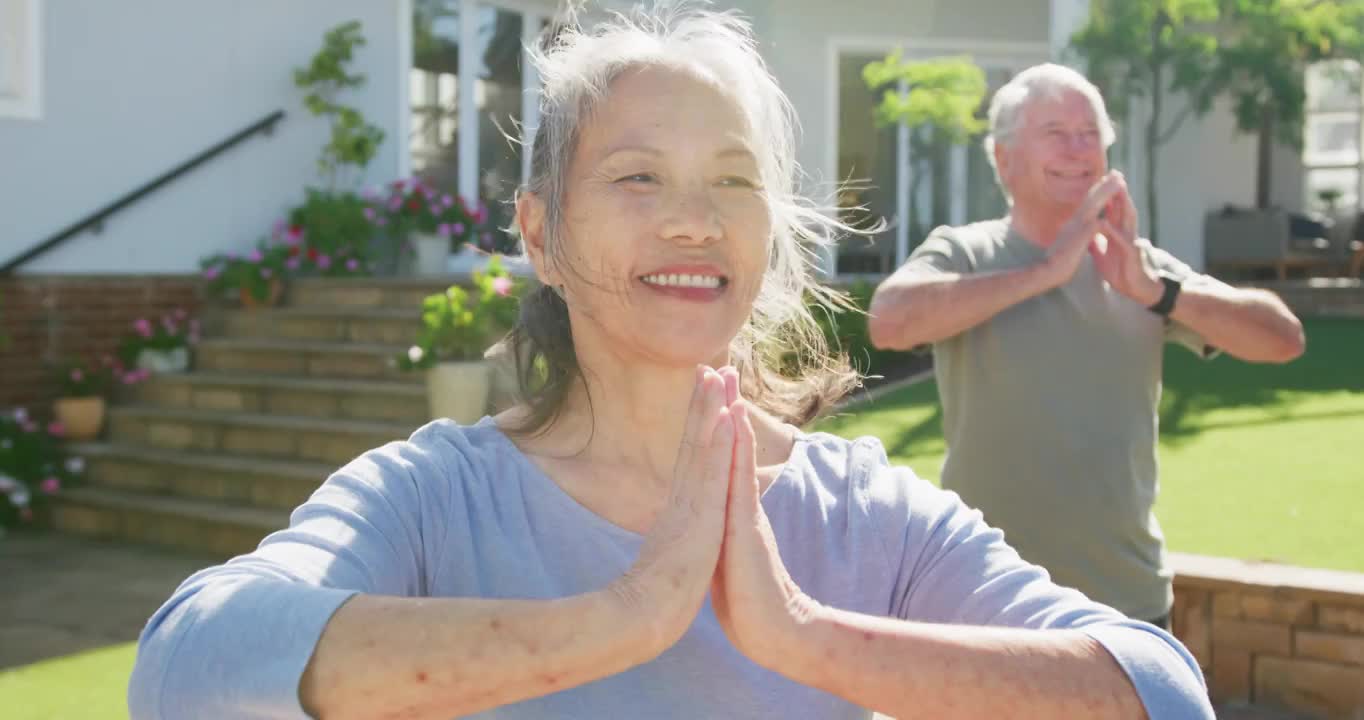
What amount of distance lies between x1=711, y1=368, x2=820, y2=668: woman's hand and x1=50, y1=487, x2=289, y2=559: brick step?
584cm

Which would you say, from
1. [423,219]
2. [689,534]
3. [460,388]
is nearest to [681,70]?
[689,534]

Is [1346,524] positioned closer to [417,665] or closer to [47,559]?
[417,665]

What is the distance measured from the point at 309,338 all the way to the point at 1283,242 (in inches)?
370

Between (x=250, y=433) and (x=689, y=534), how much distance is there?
7129mm

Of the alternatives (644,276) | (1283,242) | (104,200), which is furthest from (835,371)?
(1283,242)

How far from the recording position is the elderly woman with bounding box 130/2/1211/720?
3.65 ft

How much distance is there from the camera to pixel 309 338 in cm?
877

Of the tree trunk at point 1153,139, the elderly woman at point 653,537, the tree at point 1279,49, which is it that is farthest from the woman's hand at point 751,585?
the tree at point 1279,49

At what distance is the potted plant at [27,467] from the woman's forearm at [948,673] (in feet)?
23.4

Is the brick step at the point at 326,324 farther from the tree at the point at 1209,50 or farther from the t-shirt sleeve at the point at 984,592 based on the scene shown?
the t-shirt sleeve at the point at 984,592

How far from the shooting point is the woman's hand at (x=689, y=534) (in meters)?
1.15

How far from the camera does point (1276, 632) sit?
12.6ft

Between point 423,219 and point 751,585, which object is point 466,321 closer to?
point 423,219

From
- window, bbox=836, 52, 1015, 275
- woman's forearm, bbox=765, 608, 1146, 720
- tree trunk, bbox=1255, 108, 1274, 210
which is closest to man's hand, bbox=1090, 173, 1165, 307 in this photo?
woman's forearm, bbox=765, 608, 1146, 720
